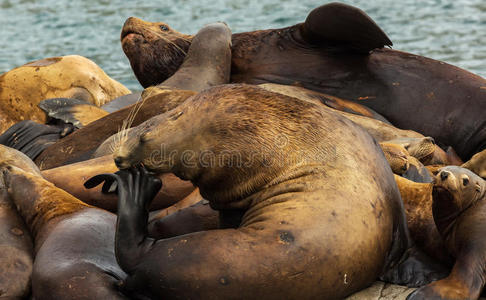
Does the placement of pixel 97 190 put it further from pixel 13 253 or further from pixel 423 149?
pixel 423 149

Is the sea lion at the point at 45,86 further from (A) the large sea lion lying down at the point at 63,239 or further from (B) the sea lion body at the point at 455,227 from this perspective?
(B) the sea lion body at the point at 455,227

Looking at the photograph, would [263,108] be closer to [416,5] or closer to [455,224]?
[455,224]

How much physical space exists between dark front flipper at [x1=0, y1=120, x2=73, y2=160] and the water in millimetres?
6362

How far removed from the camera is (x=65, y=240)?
367cm

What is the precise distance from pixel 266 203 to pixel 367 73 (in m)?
2.44

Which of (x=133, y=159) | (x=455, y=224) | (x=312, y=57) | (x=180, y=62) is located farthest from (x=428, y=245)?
(x=180, y=62)

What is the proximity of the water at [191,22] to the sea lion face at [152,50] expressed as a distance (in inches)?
236

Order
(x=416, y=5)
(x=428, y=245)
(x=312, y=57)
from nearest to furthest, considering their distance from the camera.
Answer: (x=428, y=245) < (x=312, y=57) < (x=416, y=5)

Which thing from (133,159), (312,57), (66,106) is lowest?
(66,106)

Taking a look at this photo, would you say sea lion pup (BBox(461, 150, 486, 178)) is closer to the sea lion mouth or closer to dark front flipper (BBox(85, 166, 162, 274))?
dark front flipper (BBox(85, 166, 162, 274))

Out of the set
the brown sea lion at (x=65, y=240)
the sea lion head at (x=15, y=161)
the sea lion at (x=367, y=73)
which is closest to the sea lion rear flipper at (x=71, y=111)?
the sea lion at (x=367, y=73)

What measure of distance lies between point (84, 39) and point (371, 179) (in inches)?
581

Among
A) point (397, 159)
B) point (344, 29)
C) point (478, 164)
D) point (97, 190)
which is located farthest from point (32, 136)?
point (478, 164)

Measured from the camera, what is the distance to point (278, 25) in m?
17.5
